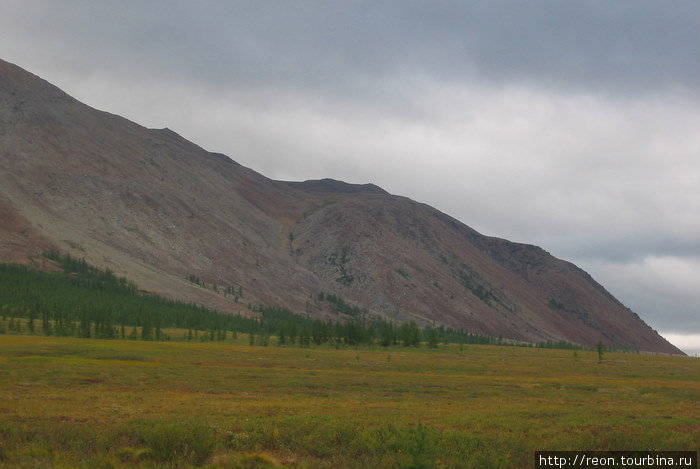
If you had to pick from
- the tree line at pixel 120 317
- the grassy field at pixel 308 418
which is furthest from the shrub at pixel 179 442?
the tree line at pixel 120 317

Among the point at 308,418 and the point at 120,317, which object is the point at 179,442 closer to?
the point at 308,418

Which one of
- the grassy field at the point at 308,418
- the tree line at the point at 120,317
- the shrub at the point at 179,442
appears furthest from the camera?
the tree line at the point at 120,317

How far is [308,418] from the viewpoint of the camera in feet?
88.3

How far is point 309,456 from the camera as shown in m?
21.2

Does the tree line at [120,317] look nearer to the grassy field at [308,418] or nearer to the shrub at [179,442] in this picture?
the grassy field at [308,418]

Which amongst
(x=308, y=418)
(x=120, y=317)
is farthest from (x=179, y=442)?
(x=120, y=317)

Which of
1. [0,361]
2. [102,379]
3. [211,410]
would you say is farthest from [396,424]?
[0,361]

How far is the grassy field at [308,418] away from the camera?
20.5m

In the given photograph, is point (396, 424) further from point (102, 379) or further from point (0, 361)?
point (0, 361)

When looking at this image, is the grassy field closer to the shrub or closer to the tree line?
the shrub

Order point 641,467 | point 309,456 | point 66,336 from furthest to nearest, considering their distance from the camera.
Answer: point 66,336, point 309,456, point 641,467

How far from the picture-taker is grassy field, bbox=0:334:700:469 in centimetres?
2045

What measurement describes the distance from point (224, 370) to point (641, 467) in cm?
4489

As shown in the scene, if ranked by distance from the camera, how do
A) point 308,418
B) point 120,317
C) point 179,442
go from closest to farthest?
1. point 179,442
2. point 308,418
3. point 120,317
